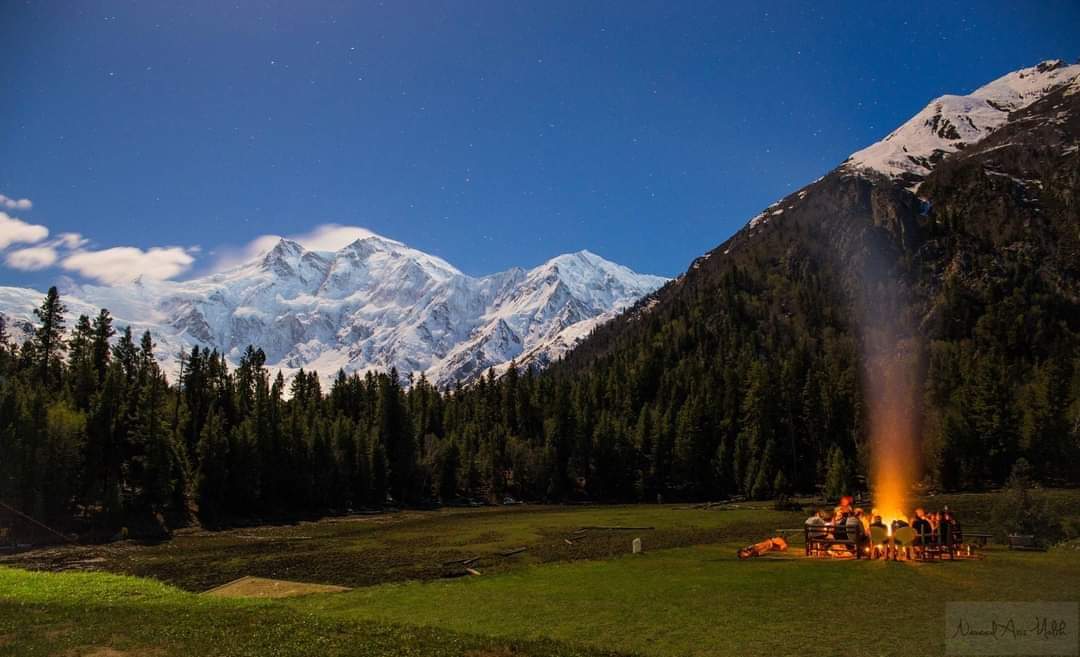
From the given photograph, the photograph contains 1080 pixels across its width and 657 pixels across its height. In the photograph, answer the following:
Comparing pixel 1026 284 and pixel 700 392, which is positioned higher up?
pixel 1026 284

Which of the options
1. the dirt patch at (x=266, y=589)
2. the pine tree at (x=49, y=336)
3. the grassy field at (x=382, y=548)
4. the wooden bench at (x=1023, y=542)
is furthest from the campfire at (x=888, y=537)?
the pine tree at (x=49, y=336)

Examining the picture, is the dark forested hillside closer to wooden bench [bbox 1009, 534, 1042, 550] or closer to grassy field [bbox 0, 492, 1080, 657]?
grassy field [bbox 0, 492, 1080, 657]

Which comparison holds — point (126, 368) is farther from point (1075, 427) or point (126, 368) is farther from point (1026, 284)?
point (1026, 284)

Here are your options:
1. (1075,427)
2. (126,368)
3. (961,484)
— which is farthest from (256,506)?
(1075,427)

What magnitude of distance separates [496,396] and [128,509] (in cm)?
10469

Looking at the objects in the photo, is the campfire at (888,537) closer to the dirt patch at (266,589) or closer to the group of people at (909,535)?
the group of people at (909,535)

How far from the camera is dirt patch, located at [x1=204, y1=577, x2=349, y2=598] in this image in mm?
37312

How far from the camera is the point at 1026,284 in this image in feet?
648

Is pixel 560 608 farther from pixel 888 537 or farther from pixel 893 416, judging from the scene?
pixel 893 416

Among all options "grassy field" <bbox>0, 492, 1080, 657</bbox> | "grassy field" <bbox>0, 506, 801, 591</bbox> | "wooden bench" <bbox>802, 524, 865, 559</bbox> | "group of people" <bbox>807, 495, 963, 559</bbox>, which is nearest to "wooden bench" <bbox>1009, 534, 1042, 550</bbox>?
"grassy field" <bbox>0, 492, 1080, 657</bbox>

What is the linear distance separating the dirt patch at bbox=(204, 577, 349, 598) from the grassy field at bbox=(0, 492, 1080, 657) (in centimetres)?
Result: 256

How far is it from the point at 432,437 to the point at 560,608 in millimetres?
132363

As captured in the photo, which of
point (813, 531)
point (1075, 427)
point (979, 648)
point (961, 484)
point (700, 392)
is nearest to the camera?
point (979, 648)

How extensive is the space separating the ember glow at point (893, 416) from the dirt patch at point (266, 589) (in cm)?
7309
